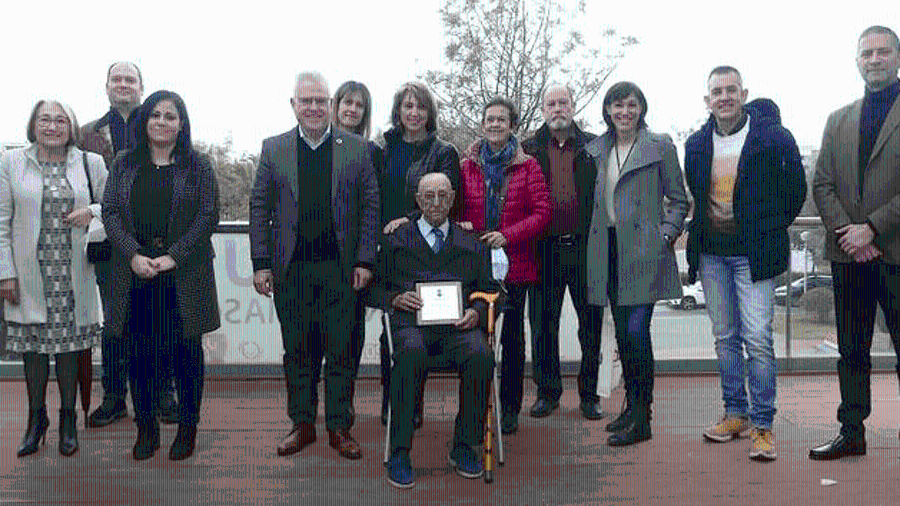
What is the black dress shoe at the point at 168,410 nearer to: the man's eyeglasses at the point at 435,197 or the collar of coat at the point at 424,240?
the collar of coat at the point at 424,240

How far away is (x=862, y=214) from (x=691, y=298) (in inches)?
63.8

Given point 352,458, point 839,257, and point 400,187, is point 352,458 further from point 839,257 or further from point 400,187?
point 839,257

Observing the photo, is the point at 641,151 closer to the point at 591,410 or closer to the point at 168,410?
the point at 591,410

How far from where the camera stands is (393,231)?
4492 millimetres

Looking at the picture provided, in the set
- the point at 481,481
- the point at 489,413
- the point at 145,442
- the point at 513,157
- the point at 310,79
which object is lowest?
the point at 481,481

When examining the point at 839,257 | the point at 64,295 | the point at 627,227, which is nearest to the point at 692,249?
the point at 627,227

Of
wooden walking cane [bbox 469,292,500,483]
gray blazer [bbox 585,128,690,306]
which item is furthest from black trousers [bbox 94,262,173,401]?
gray blazer [bbox 585,128,690,306]

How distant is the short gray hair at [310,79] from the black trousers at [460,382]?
128cm

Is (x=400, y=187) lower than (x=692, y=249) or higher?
higher

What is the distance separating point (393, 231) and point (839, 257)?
2113 mm

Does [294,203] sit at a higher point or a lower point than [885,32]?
lower

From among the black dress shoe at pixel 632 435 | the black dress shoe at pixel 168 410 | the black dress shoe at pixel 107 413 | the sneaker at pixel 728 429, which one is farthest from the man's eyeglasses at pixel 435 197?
the black dress shoe at pixel 107 413

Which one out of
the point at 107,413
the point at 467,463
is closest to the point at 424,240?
the point at 467,463

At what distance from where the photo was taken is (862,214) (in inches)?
170
